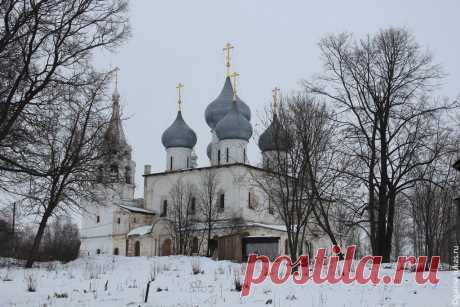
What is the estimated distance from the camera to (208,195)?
51156mm

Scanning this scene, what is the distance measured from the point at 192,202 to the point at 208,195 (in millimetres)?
2362

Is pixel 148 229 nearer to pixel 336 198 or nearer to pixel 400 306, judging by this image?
pixel 336 198

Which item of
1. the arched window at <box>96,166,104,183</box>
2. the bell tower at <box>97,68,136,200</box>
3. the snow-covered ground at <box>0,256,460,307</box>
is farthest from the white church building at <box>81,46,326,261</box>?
the snow-covered ground at <box>0,256,460,307</box>

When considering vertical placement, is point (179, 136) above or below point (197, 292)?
above

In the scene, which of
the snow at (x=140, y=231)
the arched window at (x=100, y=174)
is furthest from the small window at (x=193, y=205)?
the arched window at (x=100, y=174)

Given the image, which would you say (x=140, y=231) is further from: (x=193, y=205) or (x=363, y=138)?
(x=363, y=138)

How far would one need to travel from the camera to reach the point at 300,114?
2109cm

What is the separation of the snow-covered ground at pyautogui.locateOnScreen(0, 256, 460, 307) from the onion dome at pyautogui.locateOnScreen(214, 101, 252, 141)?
112ft

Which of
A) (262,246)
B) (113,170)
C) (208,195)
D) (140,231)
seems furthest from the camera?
(140,231)

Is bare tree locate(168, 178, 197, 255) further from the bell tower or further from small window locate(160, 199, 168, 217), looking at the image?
the bell tower

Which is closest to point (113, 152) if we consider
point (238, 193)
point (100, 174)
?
point (100, 174)

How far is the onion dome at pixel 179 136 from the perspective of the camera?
56156 millimetres

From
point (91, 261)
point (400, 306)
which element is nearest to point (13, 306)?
point (400, 306)

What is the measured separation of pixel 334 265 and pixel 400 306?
4.73 meters
